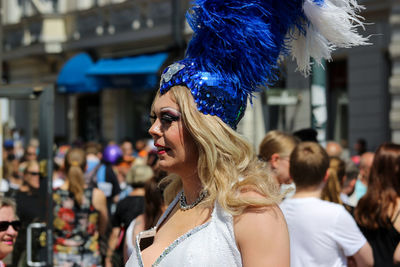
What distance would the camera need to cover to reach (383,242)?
4.13 m

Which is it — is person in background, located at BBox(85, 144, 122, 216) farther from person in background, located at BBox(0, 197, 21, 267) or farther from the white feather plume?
the white feather plume

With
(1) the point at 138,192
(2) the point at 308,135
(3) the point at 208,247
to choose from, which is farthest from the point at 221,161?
(1) the point at 138,192

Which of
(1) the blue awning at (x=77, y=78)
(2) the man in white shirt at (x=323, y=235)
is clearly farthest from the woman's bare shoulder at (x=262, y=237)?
(1) the blue awning at (x=77, y=78)

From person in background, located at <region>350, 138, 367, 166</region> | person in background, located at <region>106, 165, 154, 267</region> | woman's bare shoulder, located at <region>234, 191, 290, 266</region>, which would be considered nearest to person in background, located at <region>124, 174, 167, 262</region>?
person in background, located at <region>106, 165, 154, 267</region>

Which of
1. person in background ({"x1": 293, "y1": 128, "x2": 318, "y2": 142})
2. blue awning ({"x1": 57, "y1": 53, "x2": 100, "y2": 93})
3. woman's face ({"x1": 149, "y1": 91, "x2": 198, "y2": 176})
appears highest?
blue awning ({"x1": 57, "y1": 53, "x2": 100, "y2": 93})

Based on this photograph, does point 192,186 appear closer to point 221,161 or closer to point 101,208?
point 221,161

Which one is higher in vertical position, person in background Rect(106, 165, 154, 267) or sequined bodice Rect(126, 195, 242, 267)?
sequined bodice Rect(126, 195, 242, 267)

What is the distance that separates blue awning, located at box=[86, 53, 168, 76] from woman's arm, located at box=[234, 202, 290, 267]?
15.8 metres

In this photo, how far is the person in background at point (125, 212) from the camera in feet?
17.7

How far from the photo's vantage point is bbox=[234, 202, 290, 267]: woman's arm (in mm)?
2088

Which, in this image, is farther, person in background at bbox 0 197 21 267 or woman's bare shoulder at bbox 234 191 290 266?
person in background at bbox 0 197 21 267

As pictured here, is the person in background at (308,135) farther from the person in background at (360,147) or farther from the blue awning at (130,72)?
the blue awning at (130,72)

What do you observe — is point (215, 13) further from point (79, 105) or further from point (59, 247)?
point (79, 105)

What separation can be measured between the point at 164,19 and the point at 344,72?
20.3ft
